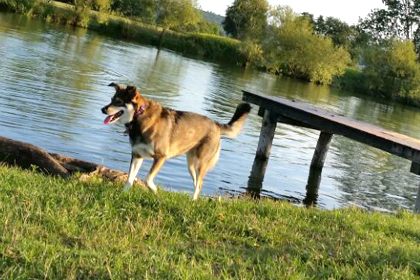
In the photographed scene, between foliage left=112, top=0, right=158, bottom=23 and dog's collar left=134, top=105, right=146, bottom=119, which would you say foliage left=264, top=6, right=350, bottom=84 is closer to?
foliage left=112, top=0, right=158, bottom=23

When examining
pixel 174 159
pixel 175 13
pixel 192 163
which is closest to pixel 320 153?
pixel 174 159

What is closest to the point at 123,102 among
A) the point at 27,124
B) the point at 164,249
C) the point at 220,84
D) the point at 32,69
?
the point at 164,249

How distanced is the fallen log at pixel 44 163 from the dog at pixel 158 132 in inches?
36.3

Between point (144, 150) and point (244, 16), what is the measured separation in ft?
343

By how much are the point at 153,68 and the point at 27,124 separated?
2646cm

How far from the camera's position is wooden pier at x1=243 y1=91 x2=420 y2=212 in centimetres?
1512

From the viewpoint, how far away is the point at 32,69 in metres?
30.1

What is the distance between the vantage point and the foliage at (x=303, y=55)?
82.4 metres

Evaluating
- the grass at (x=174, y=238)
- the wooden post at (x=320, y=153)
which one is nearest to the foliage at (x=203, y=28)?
the wooden post at (x=320, y=153)

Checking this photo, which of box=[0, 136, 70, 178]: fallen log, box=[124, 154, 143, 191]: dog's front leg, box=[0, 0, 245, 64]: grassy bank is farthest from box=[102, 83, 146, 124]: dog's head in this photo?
box=[0, 0, 245, 64]: grassy bank

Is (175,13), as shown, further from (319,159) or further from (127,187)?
(127,187)

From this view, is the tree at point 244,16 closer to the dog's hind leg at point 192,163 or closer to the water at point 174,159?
the water at point 174,159

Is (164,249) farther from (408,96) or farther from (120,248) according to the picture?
(408,96)

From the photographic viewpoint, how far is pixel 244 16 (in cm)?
11125
